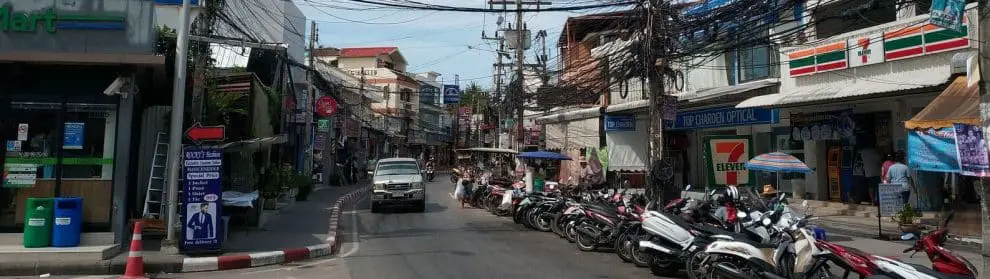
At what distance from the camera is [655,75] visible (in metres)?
12.9

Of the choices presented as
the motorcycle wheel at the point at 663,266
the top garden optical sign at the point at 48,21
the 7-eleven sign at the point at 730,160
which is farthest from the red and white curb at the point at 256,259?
the 7-eleven sign at the point at 730,160

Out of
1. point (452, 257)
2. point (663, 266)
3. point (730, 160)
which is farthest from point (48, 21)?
point (730, 160)

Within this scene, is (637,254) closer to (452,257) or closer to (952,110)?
(452,257)

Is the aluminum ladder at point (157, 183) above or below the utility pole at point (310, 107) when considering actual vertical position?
below

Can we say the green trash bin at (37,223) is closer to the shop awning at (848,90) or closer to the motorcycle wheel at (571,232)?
the motorcycle wheel at (571,232)

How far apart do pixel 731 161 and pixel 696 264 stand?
4.29 metres

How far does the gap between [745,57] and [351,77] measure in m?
39.6

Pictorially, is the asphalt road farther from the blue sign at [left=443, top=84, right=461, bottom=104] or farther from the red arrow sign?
the blue sign at [left=443, top=84, right=461, bottom=104]

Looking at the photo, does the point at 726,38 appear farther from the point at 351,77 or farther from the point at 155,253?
the point at 351,77

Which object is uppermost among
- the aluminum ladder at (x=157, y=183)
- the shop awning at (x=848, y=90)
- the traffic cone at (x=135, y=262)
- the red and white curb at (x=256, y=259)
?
the shop awning at (x=848, y=90)

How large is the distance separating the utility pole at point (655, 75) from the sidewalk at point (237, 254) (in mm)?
6440

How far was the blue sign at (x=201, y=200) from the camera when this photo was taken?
9.62 meters

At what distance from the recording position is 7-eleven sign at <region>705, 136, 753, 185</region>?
11.1 meters

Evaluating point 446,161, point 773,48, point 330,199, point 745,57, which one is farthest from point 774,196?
point 446,161
